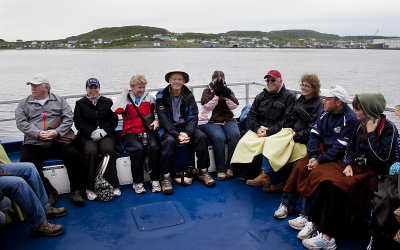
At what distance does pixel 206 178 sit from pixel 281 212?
1040 millimetres

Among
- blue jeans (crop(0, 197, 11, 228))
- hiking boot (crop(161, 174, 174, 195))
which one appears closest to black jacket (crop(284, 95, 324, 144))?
hiking boot (crop(161, 174, 174, 195))

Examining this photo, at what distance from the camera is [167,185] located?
3701 mm

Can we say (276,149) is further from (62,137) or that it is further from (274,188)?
(62,137)

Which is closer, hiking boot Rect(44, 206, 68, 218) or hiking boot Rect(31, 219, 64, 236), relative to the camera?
hiking boot Rect(31, 219, 64, 236)

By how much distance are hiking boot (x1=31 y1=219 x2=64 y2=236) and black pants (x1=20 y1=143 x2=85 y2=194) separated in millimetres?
690

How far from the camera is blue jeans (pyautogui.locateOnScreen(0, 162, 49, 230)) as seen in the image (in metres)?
2.63

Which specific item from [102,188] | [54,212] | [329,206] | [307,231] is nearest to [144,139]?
[102,188]

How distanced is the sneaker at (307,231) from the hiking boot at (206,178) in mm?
1268

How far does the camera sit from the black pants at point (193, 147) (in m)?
3.76

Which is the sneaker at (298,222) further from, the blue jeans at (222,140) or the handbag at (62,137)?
the handbag at (62,137)

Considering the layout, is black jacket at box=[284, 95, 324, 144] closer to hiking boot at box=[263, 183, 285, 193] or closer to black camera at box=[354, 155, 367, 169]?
hiking boot at box=[263, 183, 285, 193]

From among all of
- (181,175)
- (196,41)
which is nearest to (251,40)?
(196,41)

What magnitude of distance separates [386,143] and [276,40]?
68684 mm

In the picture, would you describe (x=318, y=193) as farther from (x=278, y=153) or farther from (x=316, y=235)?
(x=278, y=153)
